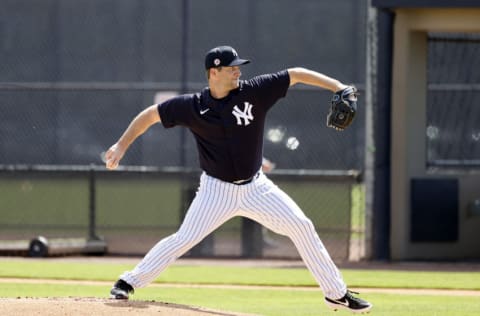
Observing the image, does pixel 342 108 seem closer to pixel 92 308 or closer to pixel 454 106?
pixel 92 308

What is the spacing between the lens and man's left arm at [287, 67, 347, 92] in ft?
24.6

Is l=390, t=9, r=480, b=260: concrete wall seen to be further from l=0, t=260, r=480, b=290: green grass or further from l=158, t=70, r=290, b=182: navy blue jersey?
l=158, t=70, r=290, b=182: navy blue jersey

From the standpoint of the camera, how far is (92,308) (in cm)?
716

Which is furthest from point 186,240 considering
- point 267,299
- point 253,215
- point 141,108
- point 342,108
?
point 141,108

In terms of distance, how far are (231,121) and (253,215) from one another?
67cm

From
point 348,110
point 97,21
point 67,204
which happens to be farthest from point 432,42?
point 97,21

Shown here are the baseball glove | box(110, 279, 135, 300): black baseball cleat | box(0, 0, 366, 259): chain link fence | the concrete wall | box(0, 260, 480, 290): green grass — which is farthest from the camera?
box(0, 0, 366, 259): chain link fence

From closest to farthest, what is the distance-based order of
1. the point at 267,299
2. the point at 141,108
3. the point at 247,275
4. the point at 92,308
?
the point at 92,308 → the point at 267,299 → the point at 247,275 → the point at 141,108

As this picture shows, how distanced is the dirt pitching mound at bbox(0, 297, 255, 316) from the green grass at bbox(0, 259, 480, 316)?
131 cm

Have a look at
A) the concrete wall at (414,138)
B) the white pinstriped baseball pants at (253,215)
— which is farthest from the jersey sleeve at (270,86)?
the concrete wall at (414,138)

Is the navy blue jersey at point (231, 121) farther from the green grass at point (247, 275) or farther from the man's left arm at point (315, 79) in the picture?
the green grass at point (247, 275)

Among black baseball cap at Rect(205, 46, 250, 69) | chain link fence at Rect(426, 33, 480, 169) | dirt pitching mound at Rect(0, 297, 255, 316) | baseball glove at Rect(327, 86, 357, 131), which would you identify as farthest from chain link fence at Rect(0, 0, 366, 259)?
dirt pitching mound at Rect(0, 297, 255, 316)

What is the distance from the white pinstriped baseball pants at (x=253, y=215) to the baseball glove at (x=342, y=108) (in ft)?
2.09

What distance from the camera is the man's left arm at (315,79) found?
7.49 m
